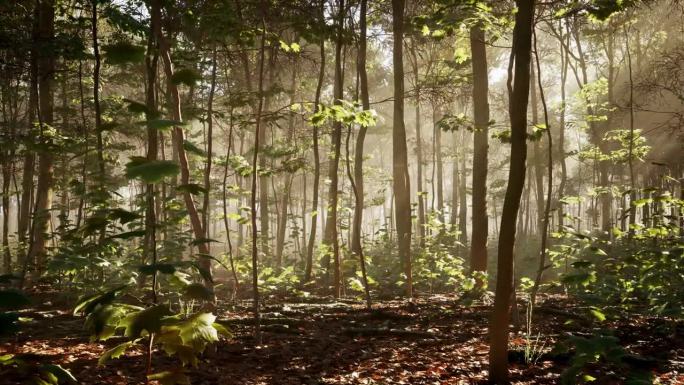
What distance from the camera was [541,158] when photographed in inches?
968

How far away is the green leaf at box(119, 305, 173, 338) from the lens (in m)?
2.13

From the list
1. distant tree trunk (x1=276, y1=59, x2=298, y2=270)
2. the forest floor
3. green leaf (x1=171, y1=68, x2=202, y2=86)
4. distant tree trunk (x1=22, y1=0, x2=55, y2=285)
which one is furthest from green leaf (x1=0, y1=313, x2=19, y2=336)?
distant tree trunk (x1=276, y1=59, x2=298, y2=270)

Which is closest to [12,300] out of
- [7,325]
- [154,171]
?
[7,325]

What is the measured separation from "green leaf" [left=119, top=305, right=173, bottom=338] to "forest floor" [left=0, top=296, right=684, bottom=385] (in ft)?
8.23

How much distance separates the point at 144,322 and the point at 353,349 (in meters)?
4.16

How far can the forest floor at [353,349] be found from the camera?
4660mm

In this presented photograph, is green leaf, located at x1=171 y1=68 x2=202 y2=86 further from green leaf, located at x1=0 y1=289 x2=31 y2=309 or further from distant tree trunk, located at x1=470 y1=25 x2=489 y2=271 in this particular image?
distant tree trunk, located at x1=470 y1=25 x2=489 y2=271

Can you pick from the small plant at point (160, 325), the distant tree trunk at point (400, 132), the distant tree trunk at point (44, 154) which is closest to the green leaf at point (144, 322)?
the small plant at point (160, 325)

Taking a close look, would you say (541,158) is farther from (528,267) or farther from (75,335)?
(75,335)

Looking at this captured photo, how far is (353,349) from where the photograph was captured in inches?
232

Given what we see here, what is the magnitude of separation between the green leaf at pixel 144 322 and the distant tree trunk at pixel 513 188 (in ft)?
10.8

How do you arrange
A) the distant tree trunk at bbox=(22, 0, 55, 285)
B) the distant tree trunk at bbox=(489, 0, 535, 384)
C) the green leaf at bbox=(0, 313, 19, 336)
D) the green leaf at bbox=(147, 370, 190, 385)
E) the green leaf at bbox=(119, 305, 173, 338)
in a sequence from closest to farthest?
1. the green leaf at bbox=(0, 313, 19, 336)
2. the green leaf at bbox=(119, 305, 173, 338)
3. the green leaf at bbox=(147, 370, 190, 385)
4. the distant tree trunk at bbox=(489, 0, 535, 384)
5. the distant tree trunk at bbox=(22, 0, 55, 285)

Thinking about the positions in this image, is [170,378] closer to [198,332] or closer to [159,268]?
[198,332]

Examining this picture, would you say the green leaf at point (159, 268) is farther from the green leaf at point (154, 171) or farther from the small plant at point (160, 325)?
the green leaf at point (154, 171)
